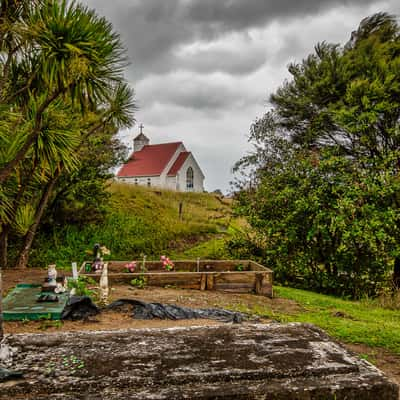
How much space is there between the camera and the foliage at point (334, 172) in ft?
24.5

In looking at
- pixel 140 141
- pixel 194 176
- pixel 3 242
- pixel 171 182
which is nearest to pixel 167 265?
pixel 3 242

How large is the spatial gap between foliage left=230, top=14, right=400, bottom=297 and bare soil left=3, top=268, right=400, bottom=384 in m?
2.19

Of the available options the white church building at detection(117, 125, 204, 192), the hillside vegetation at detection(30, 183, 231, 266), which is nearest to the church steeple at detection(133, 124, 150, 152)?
the white church building at detection(117, 125, 204, 192)

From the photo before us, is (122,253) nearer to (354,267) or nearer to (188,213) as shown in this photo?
(188,213)

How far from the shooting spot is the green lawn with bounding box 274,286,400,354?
413 cm

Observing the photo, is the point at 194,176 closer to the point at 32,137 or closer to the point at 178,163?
the point at 178,163

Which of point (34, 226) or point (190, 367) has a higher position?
point (34, 226)

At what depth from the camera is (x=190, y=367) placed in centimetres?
139

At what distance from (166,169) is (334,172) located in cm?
2096

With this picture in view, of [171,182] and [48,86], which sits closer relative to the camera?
[48,86]

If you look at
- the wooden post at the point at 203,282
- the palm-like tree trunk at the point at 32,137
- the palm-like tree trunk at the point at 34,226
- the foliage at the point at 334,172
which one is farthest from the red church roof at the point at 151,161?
the palm-like tree trunk at the point at 32,137

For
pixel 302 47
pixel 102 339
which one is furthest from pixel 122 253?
pixel 102 339

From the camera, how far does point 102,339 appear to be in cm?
172

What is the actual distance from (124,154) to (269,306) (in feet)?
24.0
